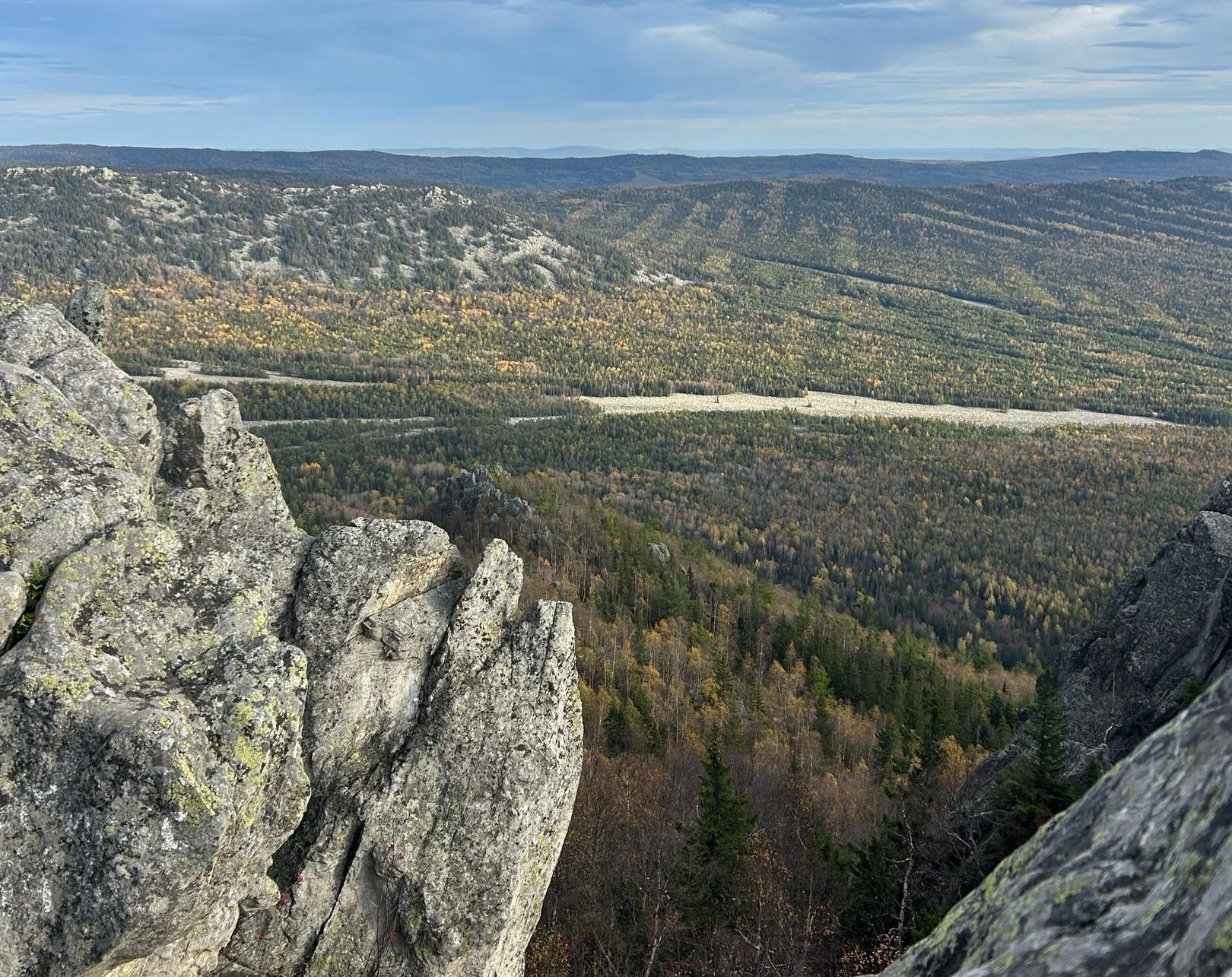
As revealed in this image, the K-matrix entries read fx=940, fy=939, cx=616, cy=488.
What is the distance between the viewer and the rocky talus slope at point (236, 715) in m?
14.0

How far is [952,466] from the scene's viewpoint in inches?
6550

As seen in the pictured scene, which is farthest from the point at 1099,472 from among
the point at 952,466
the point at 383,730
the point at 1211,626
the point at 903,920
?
the point at 383,730

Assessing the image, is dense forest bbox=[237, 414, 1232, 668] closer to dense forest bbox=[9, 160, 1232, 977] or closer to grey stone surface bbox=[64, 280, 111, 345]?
dense forest bbox=[9, 160, 1232, 977]

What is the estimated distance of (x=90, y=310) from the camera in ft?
110

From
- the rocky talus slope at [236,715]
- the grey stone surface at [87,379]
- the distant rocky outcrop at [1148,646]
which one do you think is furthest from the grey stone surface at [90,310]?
the distant rocky outcrop at [1148,646]

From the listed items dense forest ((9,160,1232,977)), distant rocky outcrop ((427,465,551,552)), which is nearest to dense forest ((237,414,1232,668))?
dense forest ((9,160,1232,977))

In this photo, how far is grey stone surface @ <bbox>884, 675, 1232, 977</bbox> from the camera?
6512 mm

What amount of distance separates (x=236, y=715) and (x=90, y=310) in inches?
952

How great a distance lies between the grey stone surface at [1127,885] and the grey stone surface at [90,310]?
33601 millimetres

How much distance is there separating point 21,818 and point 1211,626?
34006 mm

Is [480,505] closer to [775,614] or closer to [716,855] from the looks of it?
[775,614]

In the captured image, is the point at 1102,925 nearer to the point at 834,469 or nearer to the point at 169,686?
the point at 169,686

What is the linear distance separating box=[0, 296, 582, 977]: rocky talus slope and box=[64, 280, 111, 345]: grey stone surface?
10.5m

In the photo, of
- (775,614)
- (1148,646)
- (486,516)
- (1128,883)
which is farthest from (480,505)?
(1128,883)
